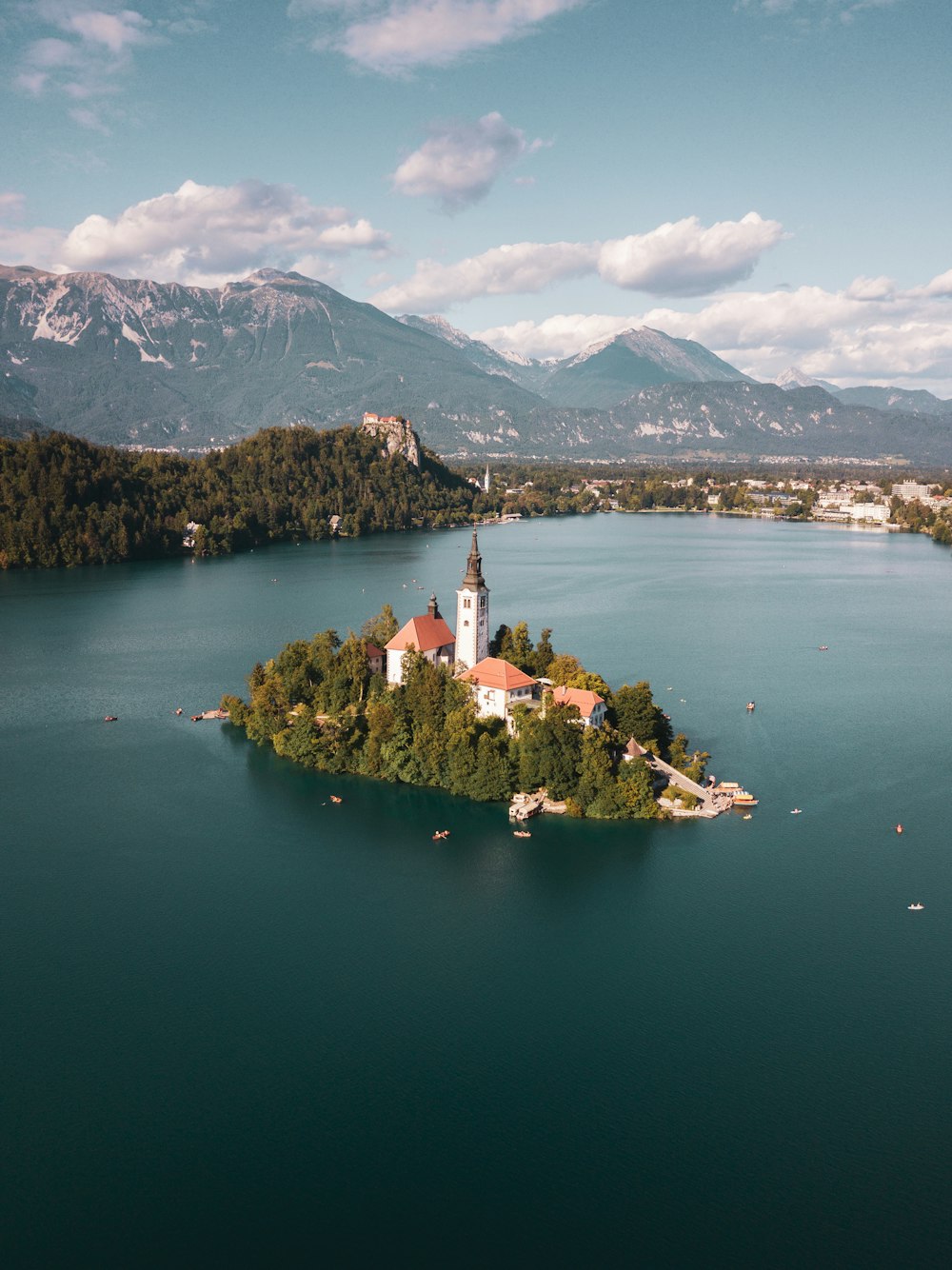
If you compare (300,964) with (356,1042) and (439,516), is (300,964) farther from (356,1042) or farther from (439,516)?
(439,516)

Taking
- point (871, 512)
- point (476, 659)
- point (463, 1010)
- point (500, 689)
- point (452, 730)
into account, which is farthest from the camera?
point (871, 512)

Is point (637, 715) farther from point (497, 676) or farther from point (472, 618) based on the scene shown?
point (472, 618)

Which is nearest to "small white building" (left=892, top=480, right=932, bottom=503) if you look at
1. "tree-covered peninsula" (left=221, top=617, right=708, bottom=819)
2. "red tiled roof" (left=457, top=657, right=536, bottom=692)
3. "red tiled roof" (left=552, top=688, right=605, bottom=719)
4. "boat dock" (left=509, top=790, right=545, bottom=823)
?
"tree-covered peninsula" (left=221, top=617, right=708, bottom=819)

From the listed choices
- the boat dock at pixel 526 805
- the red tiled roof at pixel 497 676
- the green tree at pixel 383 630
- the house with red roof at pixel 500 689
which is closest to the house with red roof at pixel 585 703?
the house with red roof at pixel 500 689

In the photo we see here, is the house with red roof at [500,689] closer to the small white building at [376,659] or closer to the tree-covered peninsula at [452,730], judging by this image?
the tree-covered peninsula at [452,730]

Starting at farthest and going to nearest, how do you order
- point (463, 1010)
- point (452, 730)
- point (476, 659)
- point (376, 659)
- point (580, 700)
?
1. point (376, 659)
2. point (476, 659)
3. point (452, 730)
4. point (580, 700)
5. point (463, 1010)

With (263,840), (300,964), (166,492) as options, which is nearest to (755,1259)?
(300,964)

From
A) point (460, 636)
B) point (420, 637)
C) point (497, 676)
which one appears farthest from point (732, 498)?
point (497, 676)
